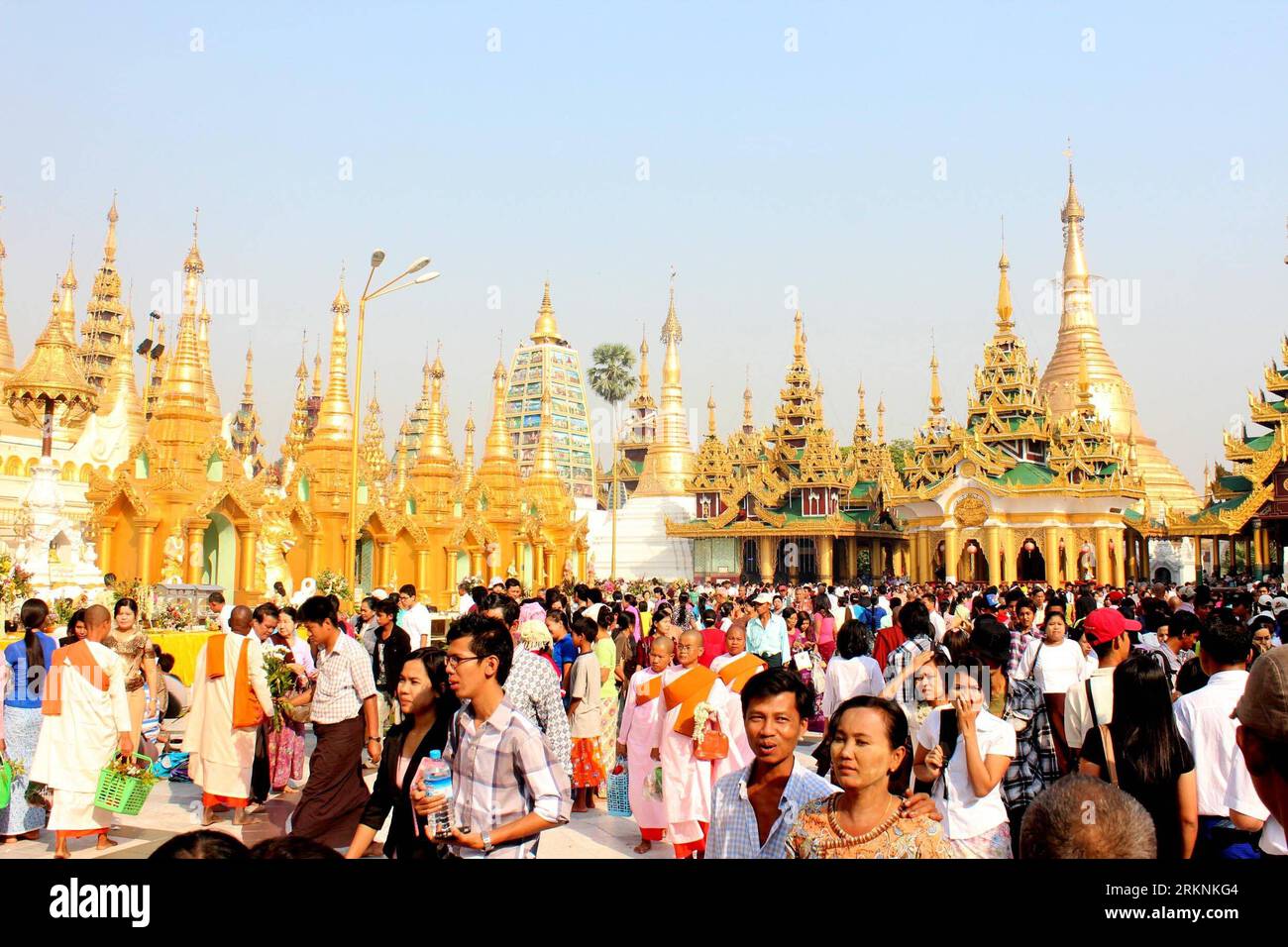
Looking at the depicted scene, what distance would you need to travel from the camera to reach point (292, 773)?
940 centimetres

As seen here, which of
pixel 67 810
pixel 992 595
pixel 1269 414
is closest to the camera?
pixel 67 810

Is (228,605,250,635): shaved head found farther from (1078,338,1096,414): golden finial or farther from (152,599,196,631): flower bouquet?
(1078,338,1096,414): golden finial

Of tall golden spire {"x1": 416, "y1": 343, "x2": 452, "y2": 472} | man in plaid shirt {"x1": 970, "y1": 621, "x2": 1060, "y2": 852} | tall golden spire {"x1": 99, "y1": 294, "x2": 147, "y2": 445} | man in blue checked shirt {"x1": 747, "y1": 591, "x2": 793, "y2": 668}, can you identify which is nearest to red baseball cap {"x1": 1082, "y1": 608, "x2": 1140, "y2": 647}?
man in plaid shirt {"x1": 970, "y1": 621, "x2": 1060, "y2": 852}

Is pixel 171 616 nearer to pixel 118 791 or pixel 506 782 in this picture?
pixel 118 791

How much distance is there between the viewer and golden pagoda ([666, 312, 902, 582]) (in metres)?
45.9

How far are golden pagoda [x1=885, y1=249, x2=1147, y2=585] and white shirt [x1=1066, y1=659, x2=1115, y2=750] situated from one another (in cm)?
3612

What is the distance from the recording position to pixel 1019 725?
18.6 feet

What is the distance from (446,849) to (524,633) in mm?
5680

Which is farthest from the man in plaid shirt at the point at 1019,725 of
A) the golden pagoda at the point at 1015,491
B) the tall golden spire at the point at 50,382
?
the golden pagoda at the point at 1015,491

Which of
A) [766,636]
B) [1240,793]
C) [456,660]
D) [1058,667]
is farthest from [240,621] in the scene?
[1240,793]

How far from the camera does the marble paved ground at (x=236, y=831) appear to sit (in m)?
7.45

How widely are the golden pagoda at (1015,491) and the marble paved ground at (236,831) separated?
34.1 m
